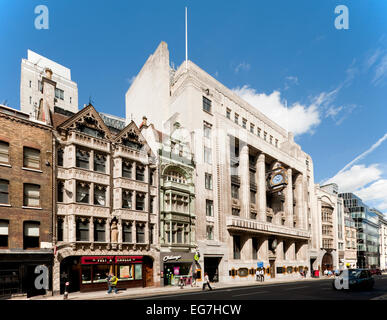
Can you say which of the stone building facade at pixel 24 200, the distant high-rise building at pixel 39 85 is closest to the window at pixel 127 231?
the stone building facade at pixel 24 200

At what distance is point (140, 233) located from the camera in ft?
132

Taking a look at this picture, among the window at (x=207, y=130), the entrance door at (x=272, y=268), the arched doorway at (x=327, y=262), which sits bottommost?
the arched doorway at (x=327, y=262)

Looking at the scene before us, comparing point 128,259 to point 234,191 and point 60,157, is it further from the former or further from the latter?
point 234,191

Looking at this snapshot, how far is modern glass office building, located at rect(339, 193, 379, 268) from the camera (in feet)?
391

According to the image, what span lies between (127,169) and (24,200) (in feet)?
39.5

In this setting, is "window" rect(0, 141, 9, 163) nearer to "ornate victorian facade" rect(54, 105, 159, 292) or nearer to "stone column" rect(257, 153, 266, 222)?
"ornate victorian facade" rect(54, 105, 159, 292)

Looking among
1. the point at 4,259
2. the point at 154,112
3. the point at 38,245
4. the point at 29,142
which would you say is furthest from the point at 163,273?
the point at 154,112

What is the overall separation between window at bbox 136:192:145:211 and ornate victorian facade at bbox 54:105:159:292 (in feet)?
0.37

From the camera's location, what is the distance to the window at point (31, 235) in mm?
30166

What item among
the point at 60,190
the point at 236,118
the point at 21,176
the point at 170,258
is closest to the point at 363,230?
the point at 236,118

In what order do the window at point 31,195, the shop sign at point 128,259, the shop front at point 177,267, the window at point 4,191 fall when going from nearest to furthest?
the window at point 4,191, the window at point 31,195, the shop sign at point 128,259, the shop front at point 177,267

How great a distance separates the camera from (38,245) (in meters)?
30.9

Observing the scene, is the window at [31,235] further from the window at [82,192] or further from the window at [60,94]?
the window at [60,94]
